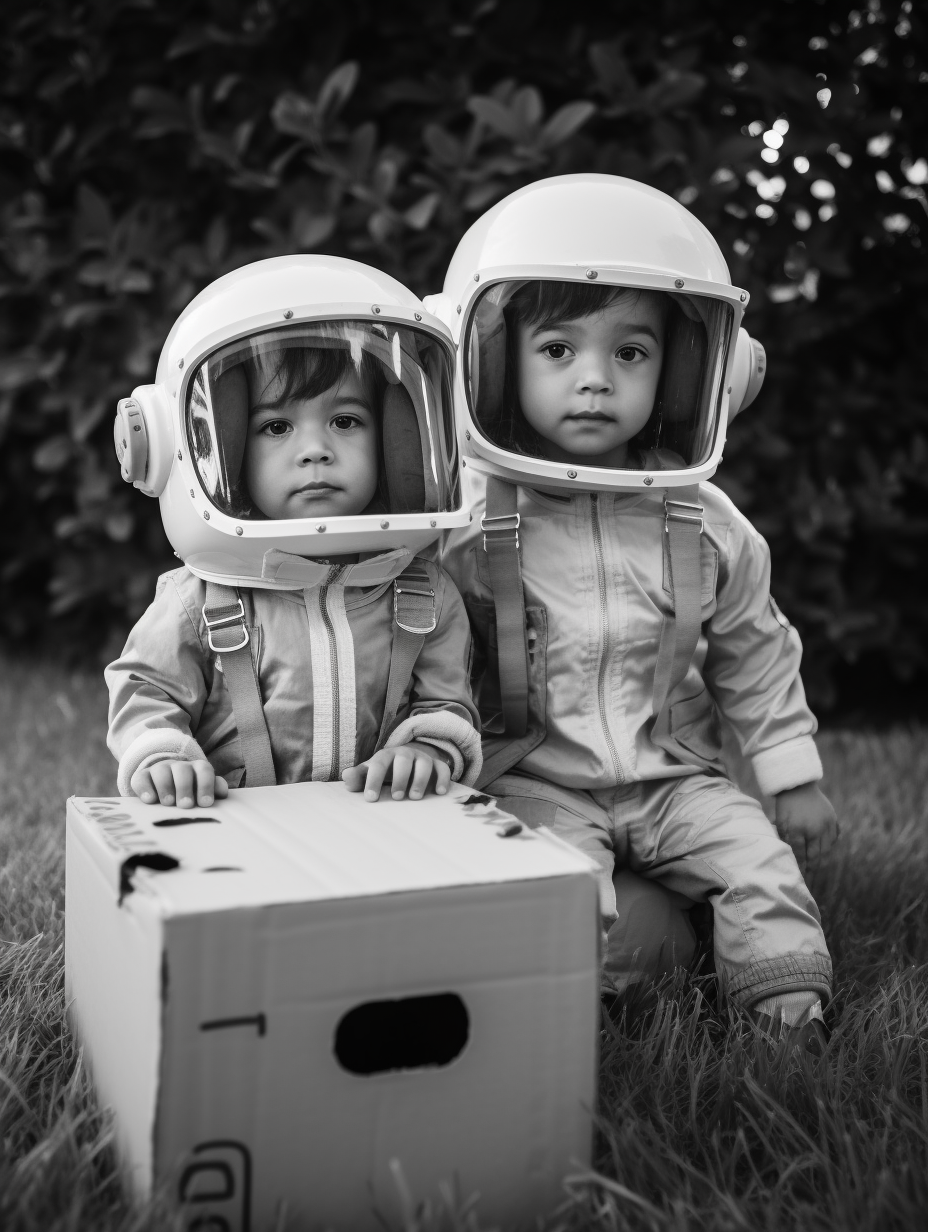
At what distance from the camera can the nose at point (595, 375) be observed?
1834mm

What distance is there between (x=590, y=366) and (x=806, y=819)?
750 mm

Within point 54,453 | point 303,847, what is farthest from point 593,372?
point 54,453

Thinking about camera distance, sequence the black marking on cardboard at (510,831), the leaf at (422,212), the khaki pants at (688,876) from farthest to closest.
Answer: the leaf at (422,212), the khaki pants at (688,876), the black marking on cardboard at (510,831)

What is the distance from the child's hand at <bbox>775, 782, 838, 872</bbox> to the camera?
200 cm

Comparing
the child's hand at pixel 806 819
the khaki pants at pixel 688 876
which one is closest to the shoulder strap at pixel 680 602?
the khaki pants at pixel 688 876

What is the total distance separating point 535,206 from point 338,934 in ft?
3.62

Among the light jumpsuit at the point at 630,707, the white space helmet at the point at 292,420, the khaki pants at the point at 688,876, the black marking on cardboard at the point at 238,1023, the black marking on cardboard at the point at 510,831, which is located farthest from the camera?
the light jumpsuit at the point at 630,707

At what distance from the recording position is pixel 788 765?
1992 millimetres

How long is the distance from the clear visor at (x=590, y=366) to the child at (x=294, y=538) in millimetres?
171

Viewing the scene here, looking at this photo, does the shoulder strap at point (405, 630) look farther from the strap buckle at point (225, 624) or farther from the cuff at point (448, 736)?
the strap buckle at point (225, 624)

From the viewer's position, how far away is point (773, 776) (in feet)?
6.57

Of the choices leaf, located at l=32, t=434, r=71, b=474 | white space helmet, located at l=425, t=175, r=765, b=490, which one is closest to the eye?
white space helmet, located at l=425, t=175, r=765, b=490

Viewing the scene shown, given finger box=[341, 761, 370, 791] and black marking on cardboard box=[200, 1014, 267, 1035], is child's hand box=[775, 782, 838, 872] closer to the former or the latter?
finger box=[341, 761, 370, 791]

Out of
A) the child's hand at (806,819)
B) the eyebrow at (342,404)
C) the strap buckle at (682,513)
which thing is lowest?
the child's hand at (806,819)
